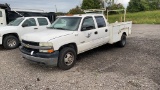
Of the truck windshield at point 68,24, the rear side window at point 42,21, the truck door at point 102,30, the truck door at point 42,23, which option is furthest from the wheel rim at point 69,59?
the rear side window at point 42,21

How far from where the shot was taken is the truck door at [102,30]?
7012mm

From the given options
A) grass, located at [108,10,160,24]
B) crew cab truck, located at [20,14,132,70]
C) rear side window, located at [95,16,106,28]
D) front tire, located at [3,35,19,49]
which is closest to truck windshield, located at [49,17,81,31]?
crew cab truck, located at [20,14,132,70]

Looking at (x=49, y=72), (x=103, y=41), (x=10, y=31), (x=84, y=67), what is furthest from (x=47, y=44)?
(x=10, y=31)

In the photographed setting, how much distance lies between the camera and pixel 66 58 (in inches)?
220

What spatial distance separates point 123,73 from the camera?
Answer: 5.25 metres

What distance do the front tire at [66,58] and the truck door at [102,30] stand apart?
1701 millimetres

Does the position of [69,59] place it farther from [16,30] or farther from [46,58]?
[16,30]

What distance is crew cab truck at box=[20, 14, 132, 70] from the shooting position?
5121mm

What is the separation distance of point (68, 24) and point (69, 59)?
1.41 m

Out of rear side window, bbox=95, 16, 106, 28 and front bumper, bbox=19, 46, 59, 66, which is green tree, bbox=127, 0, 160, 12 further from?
front bumper, bbox=19, 46, 59, 66

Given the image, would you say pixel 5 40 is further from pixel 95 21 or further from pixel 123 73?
pixel 123 73

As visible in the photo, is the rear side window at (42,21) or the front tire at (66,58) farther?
the rear side window at (42,21)

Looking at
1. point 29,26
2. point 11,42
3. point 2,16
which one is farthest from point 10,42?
point 2,16

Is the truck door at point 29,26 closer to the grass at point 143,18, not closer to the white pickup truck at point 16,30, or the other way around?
the white pickup truck at point 16,30
